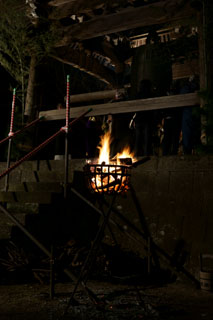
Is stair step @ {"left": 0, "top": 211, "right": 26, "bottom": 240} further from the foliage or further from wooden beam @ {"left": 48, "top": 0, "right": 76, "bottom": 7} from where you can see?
wooden beam @ {"left": 48, "top": 0, "right": 76, "bottom": 7}

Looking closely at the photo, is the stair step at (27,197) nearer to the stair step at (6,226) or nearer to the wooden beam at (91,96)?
the stair step at (6,226)

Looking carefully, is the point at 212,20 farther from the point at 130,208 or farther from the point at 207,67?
the point at 130,208

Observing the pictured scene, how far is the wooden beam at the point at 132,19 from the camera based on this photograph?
7.38 m

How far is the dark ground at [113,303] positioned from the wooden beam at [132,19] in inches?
234

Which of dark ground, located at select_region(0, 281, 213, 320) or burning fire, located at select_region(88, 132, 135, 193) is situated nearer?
dark ground, located at select_region(0, 281, 213, 320)

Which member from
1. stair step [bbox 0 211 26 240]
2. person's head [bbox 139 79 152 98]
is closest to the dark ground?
stair step [bbox 0 211 26 240]

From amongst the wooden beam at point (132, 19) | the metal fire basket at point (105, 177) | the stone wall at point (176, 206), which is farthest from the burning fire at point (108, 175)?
the wooden beam at point (132, 19)

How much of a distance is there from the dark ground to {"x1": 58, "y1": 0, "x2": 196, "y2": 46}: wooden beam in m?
5.93

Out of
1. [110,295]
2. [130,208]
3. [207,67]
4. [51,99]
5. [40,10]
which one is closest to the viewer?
[110,295]

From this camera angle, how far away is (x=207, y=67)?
255 inches

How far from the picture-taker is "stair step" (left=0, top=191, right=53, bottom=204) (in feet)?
18.3

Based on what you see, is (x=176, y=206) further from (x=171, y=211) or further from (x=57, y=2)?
(x=57, y=2)

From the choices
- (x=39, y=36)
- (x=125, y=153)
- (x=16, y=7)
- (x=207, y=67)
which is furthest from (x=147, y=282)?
(x=16, y=7)

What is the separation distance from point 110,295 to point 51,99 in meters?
8.77
